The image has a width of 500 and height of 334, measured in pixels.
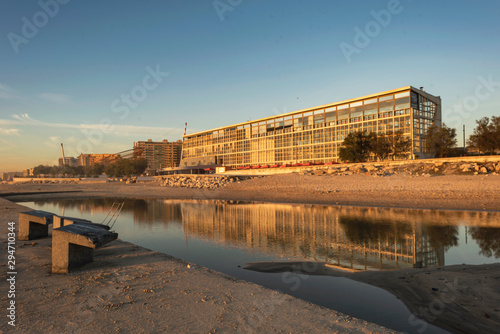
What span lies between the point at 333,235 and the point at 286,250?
4.03 m

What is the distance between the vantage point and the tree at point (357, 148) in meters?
57.0

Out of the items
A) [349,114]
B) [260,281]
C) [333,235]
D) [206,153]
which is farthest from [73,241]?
[206,153]

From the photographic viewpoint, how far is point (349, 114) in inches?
2702

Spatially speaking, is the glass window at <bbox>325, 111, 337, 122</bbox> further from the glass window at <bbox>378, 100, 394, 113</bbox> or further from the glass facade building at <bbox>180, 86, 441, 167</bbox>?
the glass window at <bbox>378, 100, 394, 113</bbox>

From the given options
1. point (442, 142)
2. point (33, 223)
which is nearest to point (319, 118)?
point (442, 142)

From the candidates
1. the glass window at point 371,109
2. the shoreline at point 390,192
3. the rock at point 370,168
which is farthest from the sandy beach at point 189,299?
the glass window at point 371,109

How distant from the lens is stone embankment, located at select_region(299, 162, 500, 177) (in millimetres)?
34416

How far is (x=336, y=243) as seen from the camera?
1375 centimetres

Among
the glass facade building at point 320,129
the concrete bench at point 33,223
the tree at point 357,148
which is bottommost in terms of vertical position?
the concrete bench at point 33,223

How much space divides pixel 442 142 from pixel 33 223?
5923cm

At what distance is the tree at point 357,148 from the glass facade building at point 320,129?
15.5ft

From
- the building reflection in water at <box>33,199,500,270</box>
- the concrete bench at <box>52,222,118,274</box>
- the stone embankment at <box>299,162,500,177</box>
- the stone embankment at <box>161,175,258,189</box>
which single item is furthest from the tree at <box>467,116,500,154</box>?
the concrete bench at <box>52,222,118,274</box>

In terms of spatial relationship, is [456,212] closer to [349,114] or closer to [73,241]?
[73,241]

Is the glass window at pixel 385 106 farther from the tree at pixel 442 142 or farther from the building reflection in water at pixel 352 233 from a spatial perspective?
the building reflection in water at pixel 352 233
